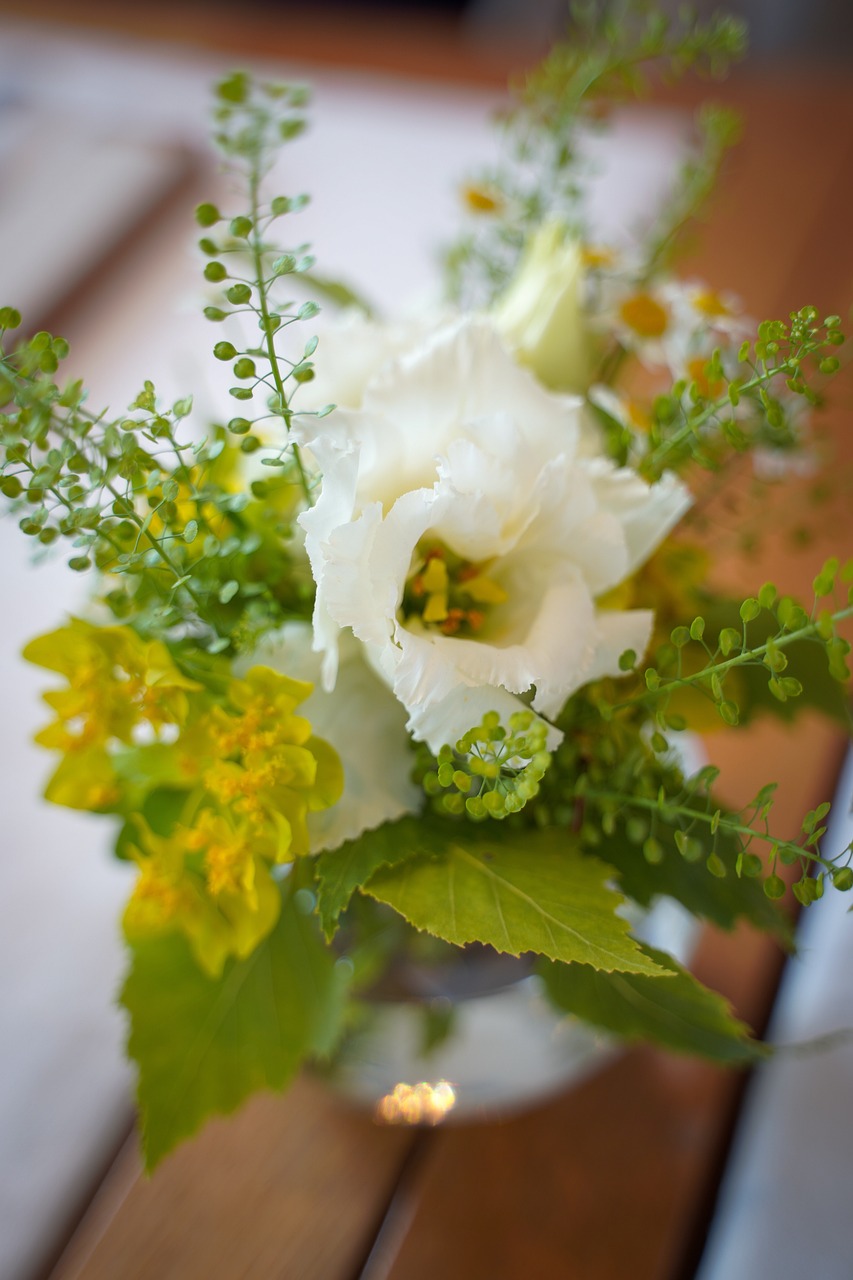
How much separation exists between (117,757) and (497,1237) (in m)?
0.28

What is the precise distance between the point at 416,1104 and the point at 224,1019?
0.13 metres

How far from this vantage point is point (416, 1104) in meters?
0.50

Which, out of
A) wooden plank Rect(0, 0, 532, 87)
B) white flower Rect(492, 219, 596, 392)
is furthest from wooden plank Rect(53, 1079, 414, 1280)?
wooden plank Rect(0, 0, 532, 87)

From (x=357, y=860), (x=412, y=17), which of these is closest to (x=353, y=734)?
(x=357, y=860)

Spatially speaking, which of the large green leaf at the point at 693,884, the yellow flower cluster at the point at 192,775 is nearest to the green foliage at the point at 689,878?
the large green leaf at the point at 693,884

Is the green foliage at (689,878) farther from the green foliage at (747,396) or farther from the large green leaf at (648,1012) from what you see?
the green foliage at (747,396)

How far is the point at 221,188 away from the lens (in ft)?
3.37

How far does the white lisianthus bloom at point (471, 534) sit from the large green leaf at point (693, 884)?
79mm

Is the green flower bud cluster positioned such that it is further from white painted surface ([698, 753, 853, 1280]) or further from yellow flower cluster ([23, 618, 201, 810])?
white painted surface ([698, 753, 853, 1280])

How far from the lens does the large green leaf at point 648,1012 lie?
1.28ft

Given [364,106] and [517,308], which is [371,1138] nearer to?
[517,308]

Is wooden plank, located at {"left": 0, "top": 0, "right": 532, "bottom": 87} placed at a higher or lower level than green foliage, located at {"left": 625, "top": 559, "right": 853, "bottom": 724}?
higher

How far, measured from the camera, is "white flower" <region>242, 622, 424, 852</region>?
1.18 ft

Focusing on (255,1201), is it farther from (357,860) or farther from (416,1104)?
(357,860)
